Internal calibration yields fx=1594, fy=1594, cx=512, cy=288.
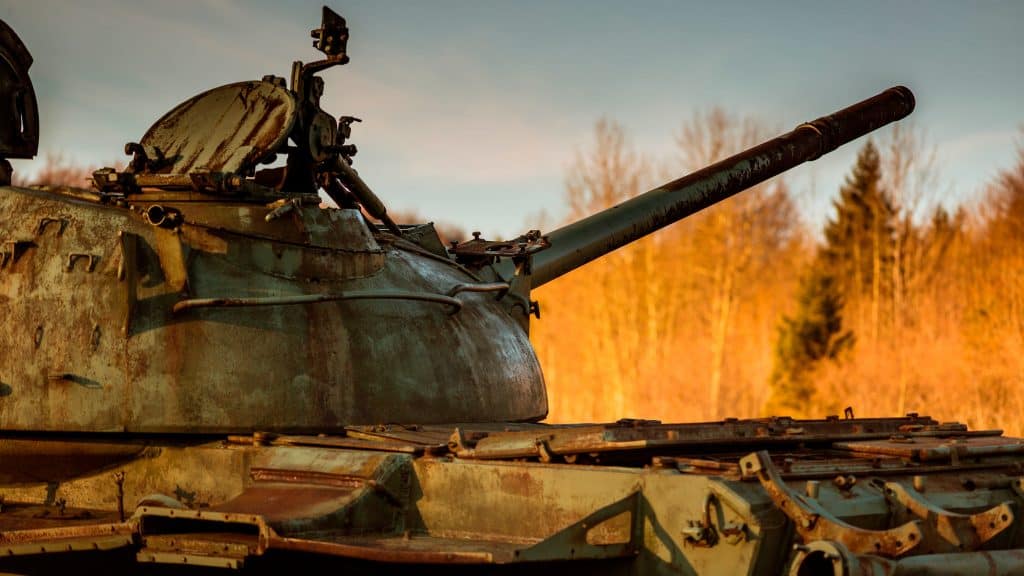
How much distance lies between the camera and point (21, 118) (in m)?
10.9

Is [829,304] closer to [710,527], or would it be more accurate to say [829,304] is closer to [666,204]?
[666,204]

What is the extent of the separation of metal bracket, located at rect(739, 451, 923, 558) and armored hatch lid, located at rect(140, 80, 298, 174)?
4200 millimetres

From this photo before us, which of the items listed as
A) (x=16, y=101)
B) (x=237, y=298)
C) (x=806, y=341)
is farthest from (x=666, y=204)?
(x=806, y=341)

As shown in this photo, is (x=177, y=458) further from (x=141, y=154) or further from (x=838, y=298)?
(x=838, y=298)

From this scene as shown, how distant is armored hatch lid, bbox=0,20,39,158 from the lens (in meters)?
10.7

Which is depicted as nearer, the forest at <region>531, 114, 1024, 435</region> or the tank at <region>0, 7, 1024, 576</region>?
the tank at <region>0, 7, 1024, 576</region>

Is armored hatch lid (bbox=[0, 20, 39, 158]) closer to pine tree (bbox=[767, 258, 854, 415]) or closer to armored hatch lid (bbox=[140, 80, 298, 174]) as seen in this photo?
armored hatch lid (bbox=[140, 80, 298, 174])

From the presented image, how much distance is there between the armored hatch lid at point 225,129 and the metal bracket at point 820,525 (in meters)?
4.20

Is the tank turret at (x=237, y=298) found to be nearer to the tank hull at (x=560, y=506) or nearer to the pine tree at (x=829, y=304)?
the tank hull at (x=560, y=506)

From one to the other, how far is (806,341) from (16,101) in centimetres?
3481

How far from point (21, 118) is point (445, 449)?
13.9ft

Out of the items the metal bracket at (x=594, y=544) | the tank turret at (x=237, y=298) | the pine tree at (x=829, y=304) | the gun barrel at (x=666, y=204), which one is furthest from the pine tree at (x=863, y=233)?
the metal bracket at (x=594, y=544)

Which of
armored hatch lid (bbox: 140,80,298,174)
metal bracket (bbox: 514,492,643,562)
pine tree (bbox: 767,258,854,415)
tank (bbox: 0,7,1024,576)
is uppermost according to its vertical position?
pine tree (bbox: 767,258,854,415)

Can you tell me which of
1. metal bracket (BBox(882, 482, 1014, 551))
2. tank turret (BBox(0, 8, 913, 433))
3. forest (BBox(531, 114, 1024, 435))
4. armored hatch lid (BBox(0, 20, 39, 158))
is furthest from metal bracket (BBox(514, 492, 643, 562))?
forest (BBox(531, 114, 1024, 435))
